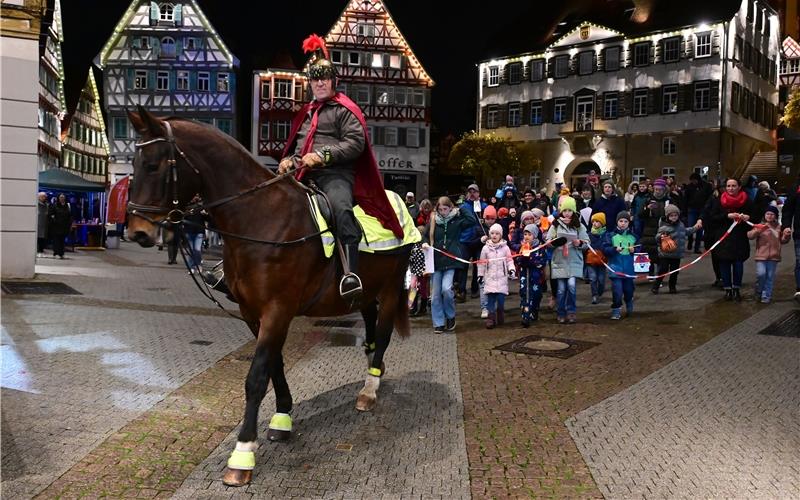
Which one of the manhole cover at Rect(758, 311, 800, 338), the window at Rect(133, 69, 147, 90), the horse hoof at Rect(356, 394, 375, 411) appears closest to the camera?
the horse hoof at Rect(356, 394, 375, 411)

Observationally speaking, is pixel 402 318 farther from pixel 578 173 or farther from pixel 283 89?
pixel 283 89

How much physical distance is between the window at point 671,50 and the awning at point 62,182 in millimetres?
32701

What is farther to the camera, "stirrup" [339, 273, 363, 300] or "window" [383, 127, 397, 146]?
"window" [383, 127, 397, 146]

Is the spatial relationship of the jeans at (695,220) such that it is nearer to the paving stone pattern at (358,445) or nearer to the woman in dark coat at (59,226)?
the paving stone pattern at (358,445)

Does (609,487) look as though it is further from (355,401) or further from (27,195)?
(27,195)

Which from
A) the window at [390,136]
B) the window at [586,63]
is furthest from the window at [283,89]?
the window at [586,63]

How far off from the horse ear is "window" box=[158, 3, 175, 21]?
44469 mm

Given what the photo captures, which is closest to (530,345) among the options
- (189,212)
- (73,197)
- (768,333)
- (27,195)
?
(768,333)

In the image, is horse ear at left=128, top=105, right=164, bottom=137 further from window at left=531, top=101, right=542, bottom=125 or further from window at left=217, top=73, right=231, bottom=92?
window at left=531, top=101, right=542, bottom=125

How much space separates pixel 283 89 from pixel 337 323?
39347 mm

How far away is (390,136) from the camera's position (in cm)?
4788

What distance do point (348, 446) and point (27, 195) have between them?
12071 millimetres

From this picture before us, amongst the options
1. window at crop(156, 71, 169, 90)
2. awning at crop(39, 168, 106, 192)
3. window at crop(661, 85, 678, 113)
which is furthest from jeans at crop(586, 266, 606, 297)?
window at crop(156, 71, 169, 90)

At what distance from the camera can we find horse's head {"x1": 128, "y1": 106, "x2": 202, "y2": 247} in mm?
4742
